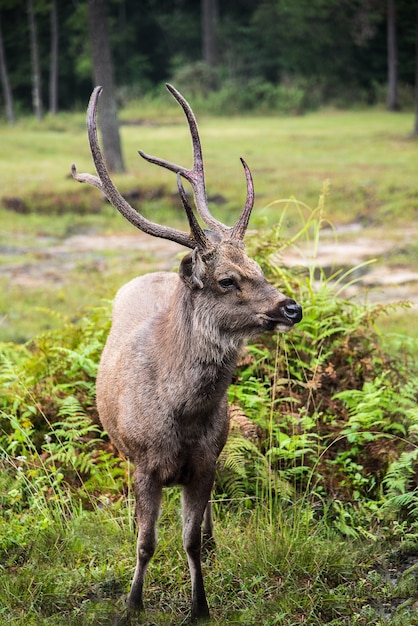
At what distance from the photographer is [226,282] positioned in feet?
12.2

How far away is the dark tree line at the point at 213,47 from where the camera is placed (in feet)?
87.4

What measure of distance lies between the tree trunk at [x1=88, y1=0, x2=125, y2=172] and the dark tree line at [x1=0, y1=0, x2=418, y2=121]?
824 cm

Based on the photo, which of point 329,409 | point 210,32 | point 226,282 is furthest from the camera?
point 210,32

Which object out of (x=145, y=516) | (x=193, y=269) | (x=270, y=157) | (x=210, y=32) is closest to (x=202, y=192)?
(x=193, y=269)

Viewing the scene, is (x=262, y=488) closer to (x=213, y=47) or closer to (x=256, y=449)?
(x=256, y=449)

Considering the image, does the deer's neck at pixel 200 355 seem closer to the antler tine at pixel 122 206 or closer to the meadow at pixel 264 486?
the antler tine at pixel 122 206

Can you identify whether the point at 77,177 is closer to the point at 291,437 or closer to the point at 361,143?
the point at 291,437

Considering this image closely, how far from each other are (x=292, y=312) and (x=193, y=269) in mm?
521

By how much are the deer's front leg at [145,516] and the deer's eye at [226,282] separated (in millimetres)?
986

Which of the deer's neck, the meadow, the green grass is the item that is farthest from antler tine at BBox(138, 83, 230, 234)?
the green grass

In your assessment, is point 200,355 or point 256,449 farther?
point 256,449

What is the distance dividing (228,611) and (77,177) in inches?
95.4

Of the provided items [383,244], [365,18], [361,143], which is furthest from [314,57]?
[383,244]

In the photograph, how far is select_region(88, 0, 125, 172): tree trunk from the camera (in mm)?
15688
